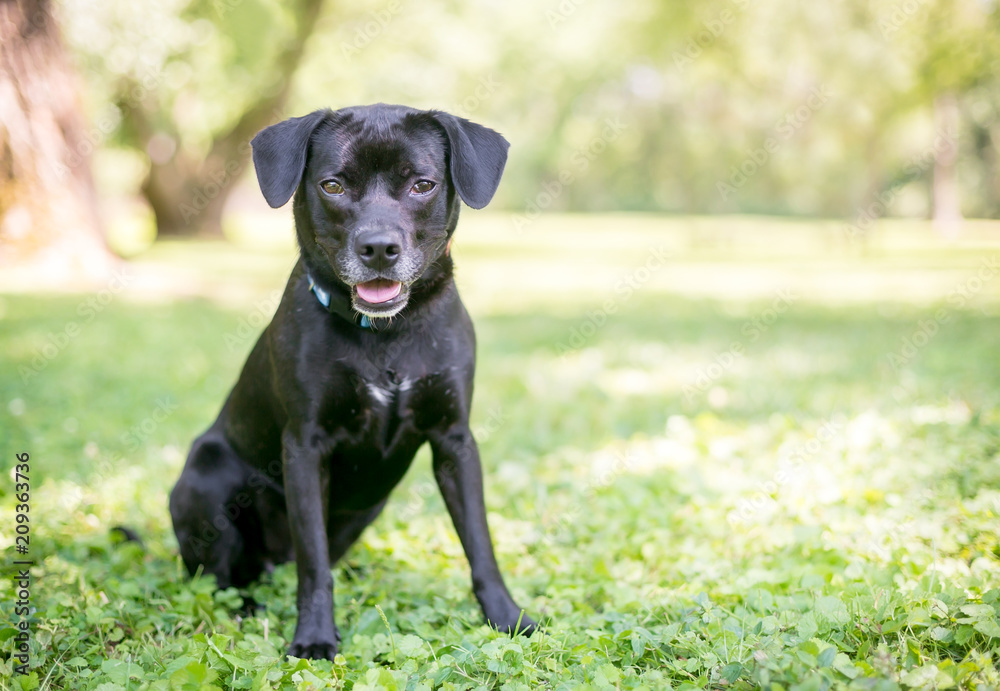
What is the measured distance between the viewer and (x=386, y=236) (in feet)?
8.35

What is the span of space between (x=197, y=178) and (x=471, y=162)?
2392 cm

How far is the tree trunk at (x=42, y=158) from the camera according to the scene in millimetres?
8547

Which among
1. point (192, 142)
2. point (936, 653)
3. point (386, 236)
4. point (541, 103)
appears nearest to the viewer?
point (936, 653)

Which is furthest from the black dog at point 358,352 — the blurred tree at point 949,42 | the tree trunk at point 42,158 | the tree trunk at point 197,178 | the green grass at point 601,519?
the tree trunk at point 197,178

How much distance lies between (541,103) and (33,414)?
35.5 metres

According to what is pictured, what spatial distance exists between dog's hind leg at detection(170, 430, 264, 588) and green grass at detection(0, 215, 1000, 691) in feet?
0.53

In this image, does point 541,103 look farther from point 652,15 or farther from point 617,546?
point 617,546

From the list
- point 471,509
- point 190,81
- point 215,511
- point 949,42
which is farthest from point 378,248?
point 190,81

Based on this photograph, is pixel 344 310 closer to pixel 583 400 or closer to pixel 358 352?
pixel 358 352

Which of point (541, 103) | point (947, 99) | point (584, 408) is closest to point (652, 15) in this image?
point (947, 99)

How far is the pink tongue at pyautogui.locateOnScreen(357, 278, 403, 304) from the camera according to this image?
258 cm

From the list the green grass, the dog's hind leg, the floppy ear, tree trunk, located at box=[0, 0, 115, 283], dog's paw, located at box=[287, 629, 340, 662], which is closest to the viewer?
the green grass

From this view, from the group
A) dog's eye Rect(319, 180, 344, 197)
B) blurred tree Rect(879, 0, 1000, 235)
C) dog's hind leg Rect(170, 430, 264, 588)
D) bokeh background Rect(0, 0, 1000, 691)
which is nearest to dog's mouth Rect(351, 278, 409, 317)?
dog's eye Rect(319, 180, 344, 197)

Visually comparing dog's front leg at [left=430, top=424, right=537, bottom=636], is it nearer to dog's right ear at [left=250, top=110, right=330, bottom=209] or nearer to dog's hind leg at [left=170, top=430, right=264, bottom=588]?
dog's hind leg at [left=170, top=430, right=264, bottom=588]
